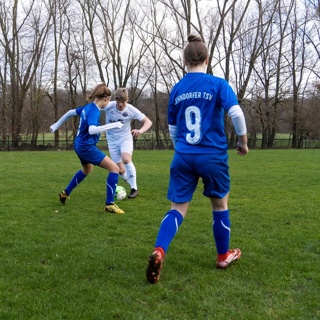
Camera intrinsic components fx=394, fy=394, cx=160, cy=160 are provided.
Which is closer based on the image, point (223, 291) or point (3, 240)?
point (223, 291)

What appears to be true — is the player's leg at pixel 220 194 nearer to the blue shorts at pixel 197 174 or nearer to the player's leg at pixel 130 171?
the blue shorts at pixel 197 174

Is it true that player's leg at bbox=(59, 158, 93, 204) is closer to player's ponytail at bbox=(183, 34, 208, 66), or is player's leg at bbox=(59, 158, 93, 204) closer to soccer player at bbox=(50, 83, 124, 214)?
soccer player at bbox=(50, 83, 124, 214)

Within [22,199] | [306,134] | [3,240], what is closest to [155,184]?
[22,199]

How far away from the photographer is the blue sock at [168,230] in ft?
10.4

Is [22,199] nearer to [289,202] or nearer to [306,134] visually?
[289,202]

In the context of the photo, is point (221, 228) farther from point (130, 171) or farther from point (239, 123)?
point (130, 171)

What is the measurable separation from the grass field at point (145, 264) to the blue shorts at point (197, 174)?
708mm

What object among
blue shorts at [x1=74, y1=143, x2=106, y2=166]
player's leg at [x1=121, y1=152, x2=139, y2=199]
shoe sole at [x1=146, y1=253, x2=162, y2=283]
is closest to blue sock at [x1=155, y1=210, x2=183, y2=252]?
Answer: shoe sole at [x1=146, y1=253, x2=162, y2=283]

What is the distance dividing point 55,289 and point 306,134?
40.0 m

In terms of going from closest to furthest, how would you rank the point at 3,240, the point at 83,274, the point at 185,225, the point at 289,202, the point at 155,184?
1. the point at 83,274
2. the point at 3,240
3. the point at 185,225
4. the point at 289,202
5. the point at 155,184

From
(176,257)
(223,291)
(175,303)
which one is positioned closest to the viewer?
(175,303)

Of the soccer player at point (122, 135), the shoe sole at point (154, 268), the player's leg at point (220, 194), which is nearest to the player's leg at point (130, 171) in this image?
the soccer player at point (122, 135)

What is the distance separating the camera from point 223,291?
302 centimetres

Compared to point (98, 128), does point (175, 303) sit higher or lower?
lower
